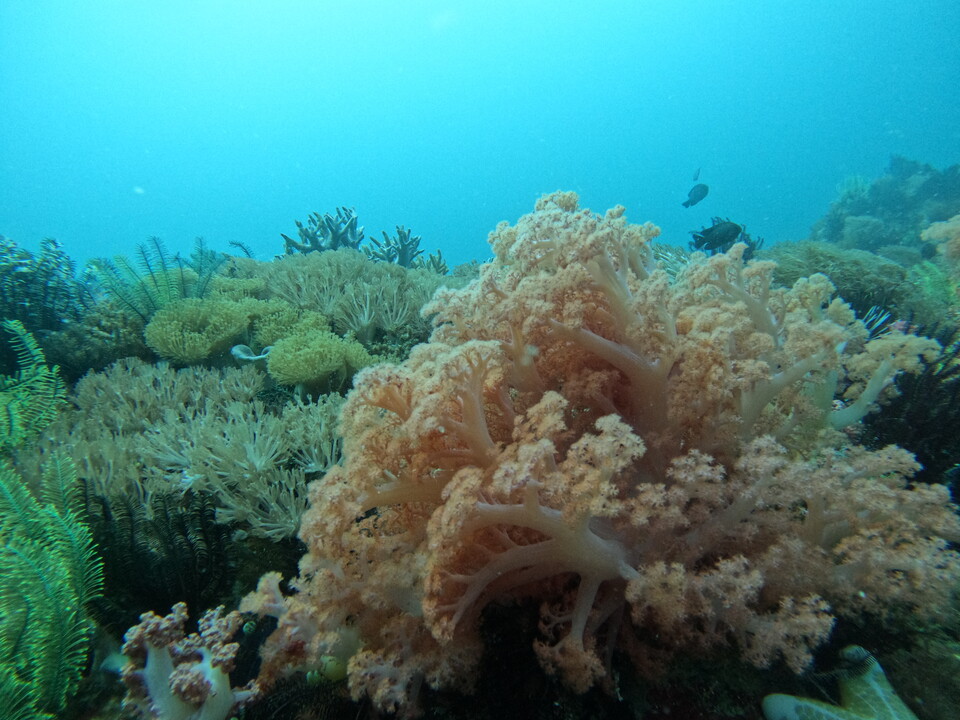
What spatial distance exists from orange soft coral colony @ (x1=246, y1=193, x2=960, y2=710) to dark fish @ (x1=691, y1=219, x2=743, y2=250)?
1092 cm

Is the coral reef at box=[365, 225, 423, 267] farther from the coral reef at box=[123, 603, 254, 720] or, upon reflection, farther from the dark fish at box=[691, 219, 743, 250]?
the coral reef at box=[123, 603, 254, 720]

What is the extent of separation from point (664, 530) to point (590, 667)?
0.76 meters

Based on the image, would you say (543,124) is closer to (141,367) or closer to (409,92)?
(409,92)

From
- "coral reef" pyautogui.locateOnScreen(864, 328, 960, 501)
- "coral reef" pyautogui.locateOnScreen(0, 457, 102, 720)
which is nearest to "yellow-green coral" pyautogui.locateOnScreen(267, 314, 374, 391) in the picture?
"coral reef" pyautogui.locateOnScreen(0, 457, 102, 720)

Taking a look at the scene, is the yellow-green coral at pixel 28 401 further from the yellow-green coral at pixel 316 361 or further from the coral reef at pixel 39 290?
the yellow-green coral at pixel 316 361

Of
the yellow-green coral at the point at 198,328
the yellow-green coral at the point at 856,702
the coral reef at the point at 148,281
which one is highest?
the coral reef at the point at 148,281

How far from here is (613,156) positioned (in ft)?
614

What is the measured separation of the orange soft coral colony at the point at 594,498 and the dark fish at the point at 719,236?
430 inches

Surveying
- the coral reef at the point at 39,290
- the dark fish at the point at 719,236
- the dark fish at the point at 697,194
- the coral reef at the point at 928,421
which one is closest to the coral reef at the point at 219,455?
the coral reef at the point at 39,290

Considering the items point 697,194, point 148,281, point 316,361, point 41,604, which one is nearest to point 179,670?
point 41,604

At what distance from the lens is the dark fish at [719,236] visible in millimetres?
12383

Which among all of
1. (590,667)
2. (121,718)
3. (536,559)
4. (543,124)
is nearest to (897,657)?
(590,667)

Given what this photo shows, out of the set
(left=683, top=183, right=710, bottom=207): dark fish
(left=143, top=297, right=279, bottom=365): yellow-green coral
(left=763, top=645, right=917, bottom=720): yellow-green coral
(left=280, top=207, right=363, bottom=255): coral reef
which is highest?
(left=683, top=183, right=710, bottom=207): dark fish

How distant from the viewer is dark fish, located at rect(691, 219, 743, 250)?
1238 centimetres
